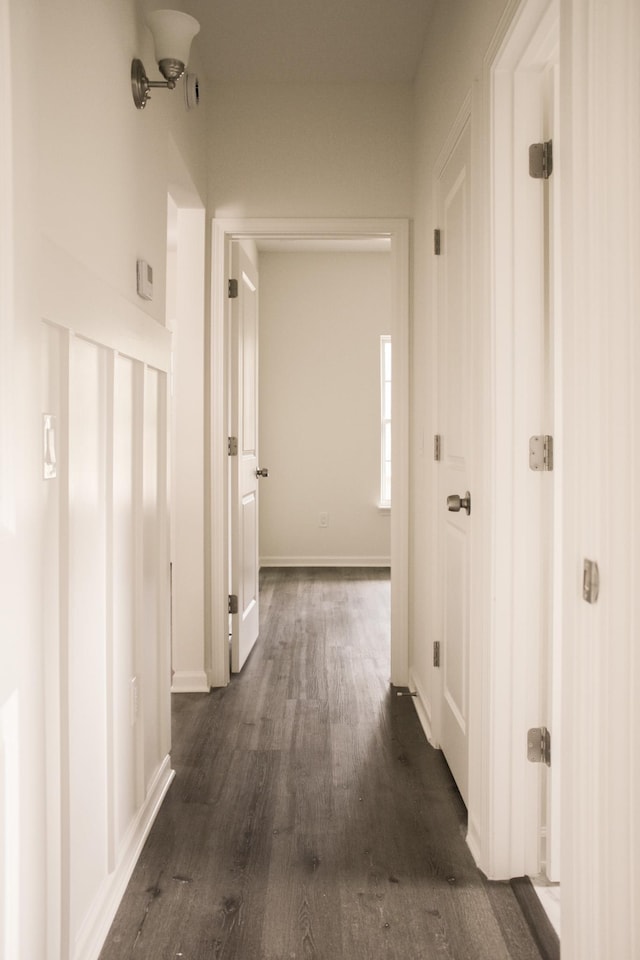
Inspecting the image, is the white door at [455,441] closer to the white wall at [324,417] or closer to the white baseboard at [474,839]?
the white baseboard at [474,839]

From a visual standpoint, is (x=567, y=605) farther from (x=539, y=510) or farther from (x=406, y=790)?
(x=406, y=790)

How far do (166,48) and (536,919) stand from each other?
2336mm

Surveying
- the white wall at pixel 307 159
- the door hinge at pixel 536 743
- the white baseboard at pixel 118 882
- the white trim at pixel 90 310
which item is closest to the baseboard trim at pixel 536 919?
the door hinge at pixel 536 743

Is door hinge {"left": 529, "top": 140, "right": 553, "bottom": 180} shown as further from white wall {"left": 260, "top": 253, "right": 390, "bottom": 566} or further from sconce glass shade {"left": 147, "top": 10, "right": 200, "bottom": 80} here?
white wall {"left": 260, "top": 253, "right": 390, "bottom": 566}

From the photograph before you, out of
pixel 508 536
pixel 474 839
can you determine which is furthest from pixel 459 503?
pixel 474 839

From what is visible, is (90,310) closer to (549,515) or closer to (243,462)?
(549,515)

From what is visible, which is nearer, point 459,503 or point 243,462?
point 459,503

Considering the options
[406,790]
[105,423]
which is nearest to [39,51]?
[105,423]

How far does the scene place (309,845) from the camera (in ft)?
5.84

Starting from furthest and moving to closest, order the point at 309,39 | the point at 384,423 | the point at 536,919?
the point at 384,423
the point at 309,39
the point at 536,919

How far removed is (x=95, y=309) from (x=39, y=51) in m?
0.47

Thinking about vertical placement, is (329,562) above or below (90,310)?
below

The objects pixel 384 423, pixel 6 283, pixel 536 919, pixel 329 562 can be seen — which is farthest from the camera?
pixel 384 423

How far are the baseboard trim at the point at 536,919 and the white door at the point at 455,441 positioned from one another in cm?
37
